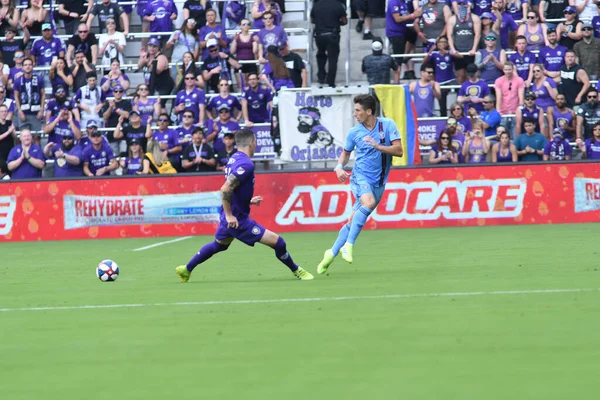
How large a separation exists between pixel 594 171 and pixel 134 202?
341 inches

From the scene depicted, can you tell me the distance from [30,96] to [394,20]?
27.7 feet

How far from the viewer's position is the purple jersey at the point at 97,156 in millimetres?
22031

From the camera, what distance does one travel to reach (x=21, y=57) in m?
24.7

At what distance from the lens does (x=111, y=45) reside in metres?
25.2

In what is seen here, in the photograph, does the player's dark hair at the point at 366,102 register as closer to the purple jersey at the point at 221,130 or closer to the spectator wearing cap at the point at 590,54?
the purple jersey at the point at 221,130

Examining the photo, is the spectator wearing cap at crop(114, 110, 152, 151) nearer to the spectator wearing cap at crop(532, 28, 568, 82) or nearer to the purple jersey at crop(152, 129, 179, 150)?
the purple jersey at crop(152, 129, 179, 150)

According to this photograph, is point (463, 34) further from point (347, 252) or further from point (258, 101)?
point (347, 252)

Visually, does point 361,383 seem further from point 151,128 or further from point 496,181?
point 151,128

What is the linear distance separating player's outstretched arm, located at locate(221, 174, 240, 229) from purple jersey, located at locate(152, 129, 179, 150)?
11270mm

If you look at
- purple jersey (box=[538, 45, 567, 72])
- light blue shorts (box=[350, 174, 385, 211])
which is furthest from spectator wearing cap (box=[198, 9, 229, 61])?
light blue shorts (box=[350, 174, 385, 211])

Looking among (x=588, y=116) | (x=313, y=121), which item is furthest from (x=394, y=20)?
(x=588, y=116)

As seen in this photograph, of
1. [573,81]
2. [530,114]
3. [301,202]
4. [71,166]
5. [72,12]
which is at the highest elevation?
[72,12]

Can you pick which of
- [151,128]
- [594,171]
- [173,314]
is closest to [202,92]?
[151,128]

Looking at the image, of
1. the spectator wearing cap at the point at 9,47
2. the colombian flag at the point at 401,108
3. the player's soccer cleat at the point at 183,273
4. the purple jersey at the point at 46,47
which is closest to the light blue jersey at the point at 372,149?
the player's soccer cleat at the point at 183,273
